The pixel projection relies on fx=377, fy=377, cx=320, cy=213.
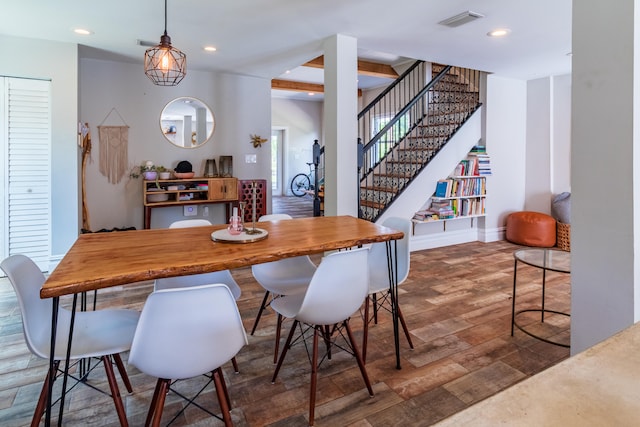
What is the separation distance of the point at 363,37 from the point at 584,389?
393 cm

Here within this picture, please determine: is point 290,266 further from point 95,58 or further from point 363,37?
point 95,58

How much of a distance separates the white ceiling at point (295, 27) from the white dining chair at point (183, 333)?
2694mm

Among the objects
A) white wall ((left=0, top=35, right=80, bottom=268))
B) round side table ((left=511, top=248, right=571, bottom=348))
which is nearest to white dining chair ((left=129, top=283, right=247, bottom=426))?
round side table ((left=511, top=248, right=571, bottom=348))

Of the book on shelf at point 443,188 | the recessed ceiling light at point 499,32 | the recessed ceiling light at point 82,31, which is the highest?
Answer: the recessed ceiling light at point 499,32

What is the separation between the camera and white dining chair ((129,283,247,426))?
1.31 m

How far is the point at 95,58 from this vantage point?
4.73 metres

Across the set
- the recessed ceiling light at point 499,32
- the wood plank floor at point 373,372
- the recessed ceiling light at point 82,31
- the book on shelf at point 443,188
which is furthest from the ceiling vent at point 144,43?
the book on shelf at point 443,188

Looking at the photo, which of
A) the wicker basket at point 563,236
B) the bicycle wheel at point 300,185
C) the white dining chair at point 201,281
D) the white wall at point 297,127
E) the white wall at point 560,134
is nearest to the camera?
the white dining chair at point 201,281

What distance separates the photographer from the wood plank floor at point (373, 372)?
187 cm

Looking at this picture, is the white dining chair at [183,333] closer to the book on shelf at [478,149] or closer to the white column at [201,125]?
the white column at [201,125]

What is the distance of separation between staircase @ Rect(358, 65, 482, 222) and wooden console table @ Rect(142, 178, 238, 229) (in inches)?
75.6

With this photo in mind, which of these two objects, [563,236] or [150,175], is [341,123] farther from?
[563,236]

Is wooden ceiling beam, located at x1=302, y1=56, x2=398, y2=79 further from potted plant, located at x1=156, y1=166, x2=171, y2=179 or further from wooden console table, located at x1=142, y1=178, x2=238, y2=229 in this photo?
potted plant, located at x1=156, y1=166, x2=171, y2=179

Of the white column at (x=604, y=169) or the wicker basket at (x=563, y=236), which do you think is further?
the wicker basket at (x=563, y=236)
